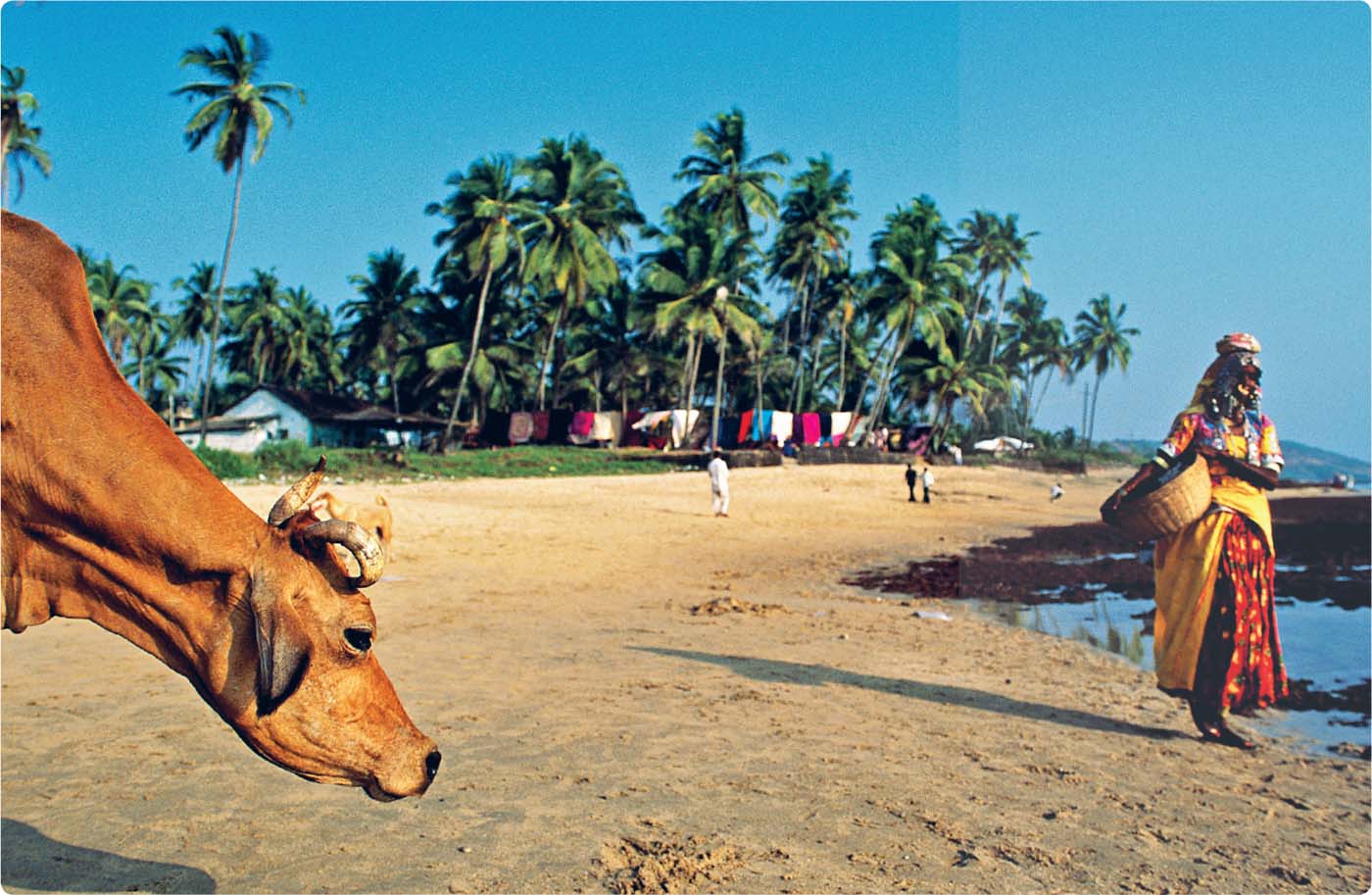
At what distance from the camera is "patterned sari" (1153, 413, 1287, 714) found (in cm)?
755

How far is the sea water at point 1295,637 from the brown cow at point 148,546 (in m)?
8.91

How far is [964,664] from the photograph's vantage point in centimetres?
1054

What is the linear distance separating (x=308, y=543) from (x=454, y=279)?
5171 centimetres

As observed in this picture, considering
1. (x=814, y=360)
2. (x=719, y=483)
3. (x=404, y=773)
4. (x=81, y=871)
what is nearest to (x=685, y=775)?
(x=81, y=871)

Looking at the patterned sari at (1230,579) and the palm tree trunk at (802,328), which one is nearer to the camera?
the patterned sari at (1230,579)

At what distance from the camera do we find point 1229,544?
24.8 feet

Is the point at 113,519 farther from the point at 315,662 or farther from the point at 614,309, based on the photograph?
the point at 614,309

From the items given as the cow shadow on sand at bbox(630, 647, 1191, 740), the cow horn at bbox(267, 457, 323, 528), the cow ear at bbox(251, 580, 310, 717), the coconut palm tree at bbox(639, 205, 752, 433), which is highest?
the coconut palm tree at bbox(639, 205, 752, 433)

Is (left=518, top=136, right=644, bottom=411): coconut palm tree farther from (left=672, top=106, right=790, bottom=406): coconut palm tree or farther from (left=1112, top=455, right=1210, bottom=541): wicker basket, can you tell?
(left=1112, top=455, right=1210, bottom=541): wicker basket

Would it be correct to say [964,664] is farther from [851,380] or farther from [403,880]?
[851,380]

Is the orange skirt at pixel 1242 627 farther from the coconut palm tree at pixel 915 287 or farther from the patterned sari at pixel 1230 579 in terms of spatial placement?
the coconut palm tree at pixel 915 287

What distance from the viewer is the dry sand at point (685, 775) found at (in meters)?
4.73

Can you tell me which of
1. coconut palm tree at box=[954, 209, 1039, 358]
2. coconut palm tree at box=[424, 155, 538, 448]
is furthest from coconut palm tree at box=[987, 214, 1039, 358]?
coconut palm tree at box=[424, 155, 538, 448]

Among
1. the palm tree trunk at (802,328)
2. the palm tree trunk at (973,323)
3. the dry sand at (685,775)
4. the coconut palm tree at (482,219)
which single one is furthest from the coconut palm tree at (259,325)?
the dry sand at (685,775)
